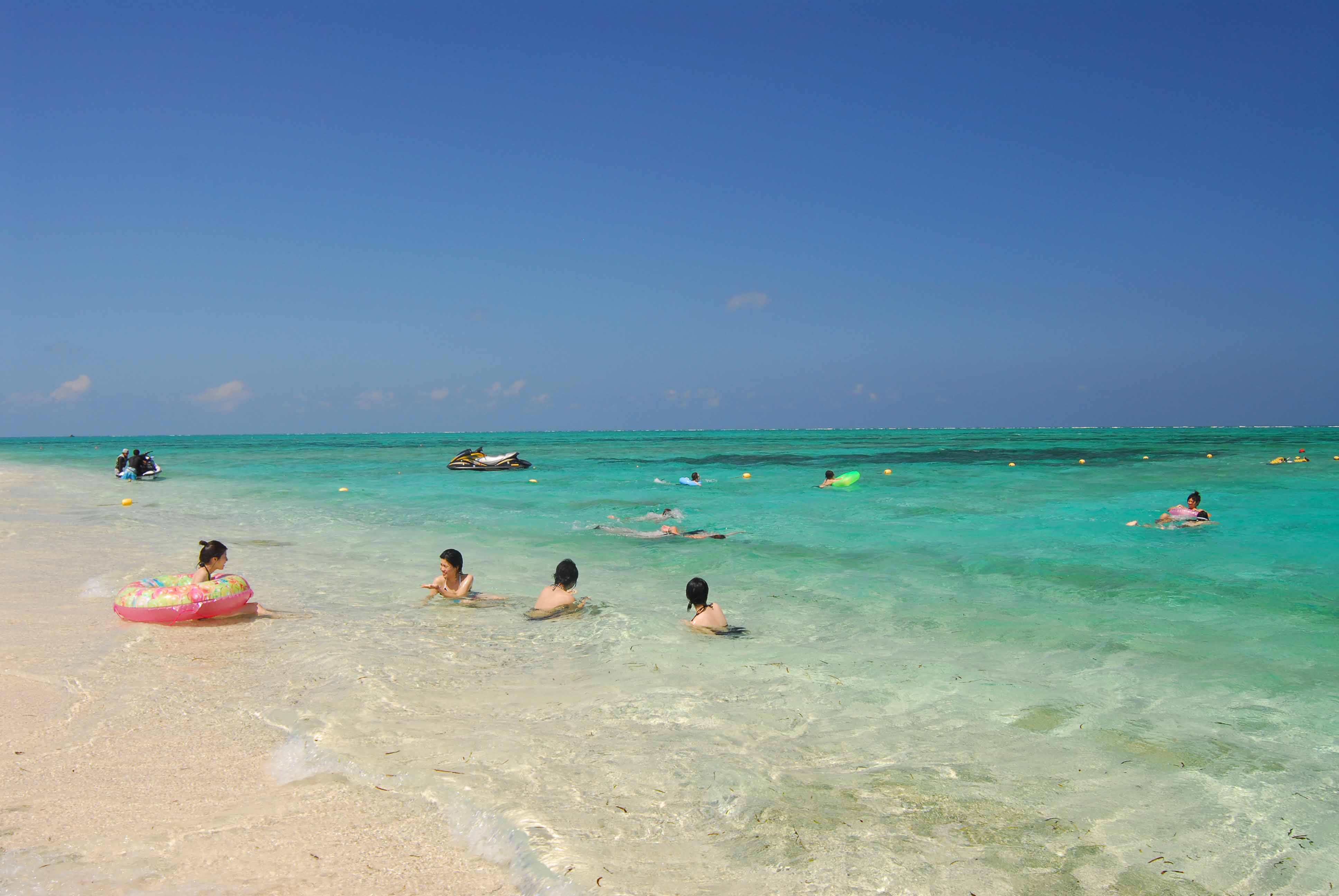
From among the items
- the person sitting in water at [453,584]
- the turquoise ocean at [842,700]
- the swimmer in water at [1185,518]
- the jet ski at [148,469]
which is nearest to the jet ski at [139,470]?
the jet ski at [148,469]

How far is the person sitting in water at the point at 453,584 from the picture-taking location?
32.0ft

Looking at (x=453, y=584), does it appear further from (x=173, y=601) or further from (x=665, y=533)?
(x=665, y=533)

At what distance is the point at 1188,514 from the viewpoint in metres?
17.2

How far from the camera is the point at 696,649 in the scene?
784 cm

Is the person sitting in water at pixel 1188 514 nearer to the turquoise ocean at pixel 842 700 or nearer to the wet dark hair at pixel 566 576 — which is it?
the turquoise ocean at pixel 842 700

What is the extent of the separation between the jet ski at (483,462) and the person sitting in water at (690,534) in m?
23.8

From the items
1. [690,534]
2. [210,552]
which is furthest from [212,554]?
[690,534]

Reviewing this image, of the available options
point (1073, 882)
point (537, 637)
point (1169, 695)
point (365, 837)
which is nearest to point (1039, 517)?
point (1169, 695)

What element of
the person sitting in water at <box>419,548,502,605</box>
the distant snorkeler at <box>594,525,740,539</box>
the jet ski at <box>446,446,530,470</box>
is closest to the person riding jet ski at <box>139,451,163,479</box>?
the jet ski at <box>446,446,530,470</box>

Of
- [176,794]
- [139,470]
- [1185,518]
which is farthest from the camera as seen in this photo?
[139,470]

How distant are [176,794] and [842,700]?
4446mm

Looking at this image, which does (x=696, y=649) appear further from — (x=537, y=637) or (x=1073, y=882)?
(x=1073, y=882)

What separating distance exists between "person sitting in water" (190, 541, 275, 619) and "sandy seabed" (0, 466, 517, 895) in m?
0.77

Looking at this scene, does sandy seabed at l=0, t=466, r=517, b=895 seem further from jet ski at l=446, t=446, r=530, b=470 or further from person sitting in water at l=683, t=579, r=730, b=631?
jet ski at l=446, t=446, r=530, b=470
